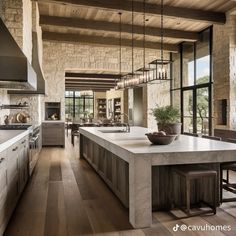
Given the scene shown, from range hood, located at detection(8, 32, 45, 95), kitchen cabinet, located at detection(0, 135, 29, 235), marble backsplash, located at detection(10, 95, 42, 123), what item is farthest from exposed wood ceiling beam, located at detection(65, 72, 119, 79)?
kitchen cabinet, located at detection(0, 135, 29, 235)

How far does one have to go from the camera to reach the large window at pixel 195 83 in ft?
27.9

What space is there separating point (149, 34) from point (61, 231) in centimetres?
678

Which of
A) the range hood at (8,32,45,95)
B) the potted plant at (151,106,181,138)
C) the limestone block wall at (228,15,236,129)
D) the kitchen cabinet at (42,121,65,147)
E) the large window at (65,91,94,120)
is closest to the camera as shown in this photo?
the potted plant at (151,106,181,138)

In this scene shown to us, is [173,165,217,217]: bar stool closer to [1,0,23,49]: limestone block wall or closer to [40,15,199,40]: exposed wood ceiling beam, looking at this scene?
[1,0,23,49]: limestone block wall

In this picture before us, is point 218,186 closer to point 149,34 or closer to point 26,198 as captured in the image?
point 26,198

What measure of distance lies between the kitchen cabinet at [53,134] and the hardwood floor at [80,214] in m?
4.22

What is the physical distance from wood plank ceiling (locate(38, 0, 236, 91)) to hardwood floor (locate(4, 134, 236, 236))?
152 inches

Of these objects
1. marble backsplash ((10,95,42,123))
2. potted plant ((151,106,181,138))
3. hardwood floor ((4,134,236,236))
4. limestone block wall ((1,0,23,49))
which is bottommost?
hardwood floor ((4,134,236,236))

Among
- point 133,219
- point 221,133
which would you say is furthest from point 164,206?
point 221,133

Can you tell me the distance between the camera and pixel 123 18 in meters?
7.51

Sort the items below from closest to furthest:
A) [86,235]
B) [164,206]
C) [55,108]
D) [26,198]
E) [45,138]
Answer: [86,235] → [164,206] → [26,198] → [45,138] → [55,108]

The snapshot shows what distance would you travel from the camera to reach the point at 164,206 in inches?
136

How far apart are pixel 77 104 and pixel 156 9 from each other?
15.6m

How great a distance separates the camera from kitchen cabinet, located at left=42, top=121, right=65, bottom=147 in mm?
9016
